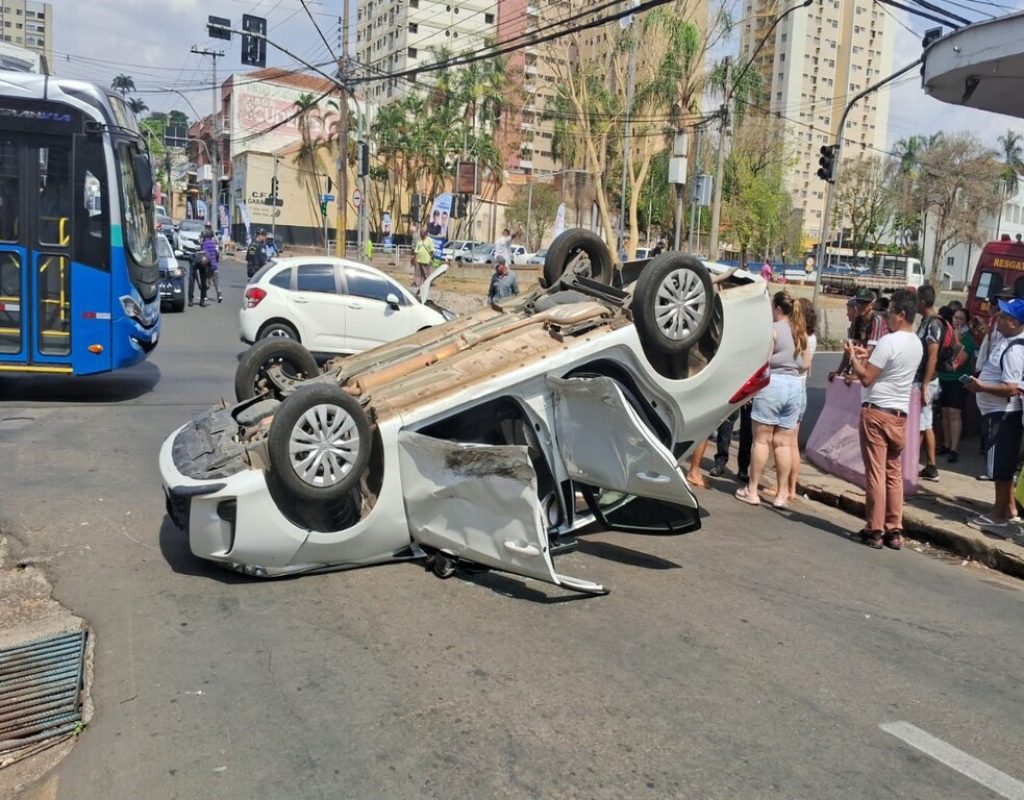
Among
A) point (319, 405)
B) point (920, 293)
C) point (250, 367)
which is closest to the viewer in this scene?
point (319, 405)

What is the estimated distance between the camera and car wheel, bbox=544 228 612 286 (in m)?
7.35

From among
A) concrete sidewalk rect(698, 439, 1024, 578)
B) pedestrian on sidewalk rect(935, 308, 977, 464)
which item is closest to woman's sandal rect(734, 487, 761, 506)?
concrete sidewalk rect(698, 439, 1024, 578)

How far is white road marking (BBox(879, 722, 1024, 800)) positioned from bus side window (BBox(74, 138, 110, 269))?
9.58m

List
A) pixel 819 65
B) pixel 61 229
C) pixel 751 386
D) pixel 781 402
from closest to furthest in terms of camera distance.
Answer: pixel 751 386, pixel 781 402, pixel 61 229, pixel 819 65

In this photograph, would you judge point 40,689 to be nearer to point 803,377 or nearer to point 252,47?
point 803,377

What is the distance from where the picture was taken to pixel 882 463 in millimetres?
6984

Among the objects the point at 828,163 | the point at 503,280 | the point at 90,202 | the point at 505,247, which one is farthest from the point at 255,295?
the point at 828,163

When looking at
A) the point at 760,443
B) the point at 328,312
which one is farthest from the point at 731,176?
the point at 760,443

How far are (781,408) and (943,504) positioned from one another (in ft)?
6.04

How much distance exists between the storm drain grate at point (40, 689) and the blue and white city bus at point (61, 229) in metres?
6.61

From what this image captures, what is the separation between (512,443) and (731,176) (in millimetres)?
51960

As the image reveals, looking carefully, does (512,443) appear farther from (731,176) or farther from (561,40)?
(731,176)

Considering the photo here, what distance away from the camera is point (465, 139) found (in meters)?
65.7

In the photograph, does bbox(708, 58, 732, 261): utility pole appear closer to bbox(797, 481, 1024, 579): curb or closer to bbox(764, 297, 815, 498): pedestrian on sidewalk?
bbox(764, 297, 815, 498): pedestrian on sidewalk
